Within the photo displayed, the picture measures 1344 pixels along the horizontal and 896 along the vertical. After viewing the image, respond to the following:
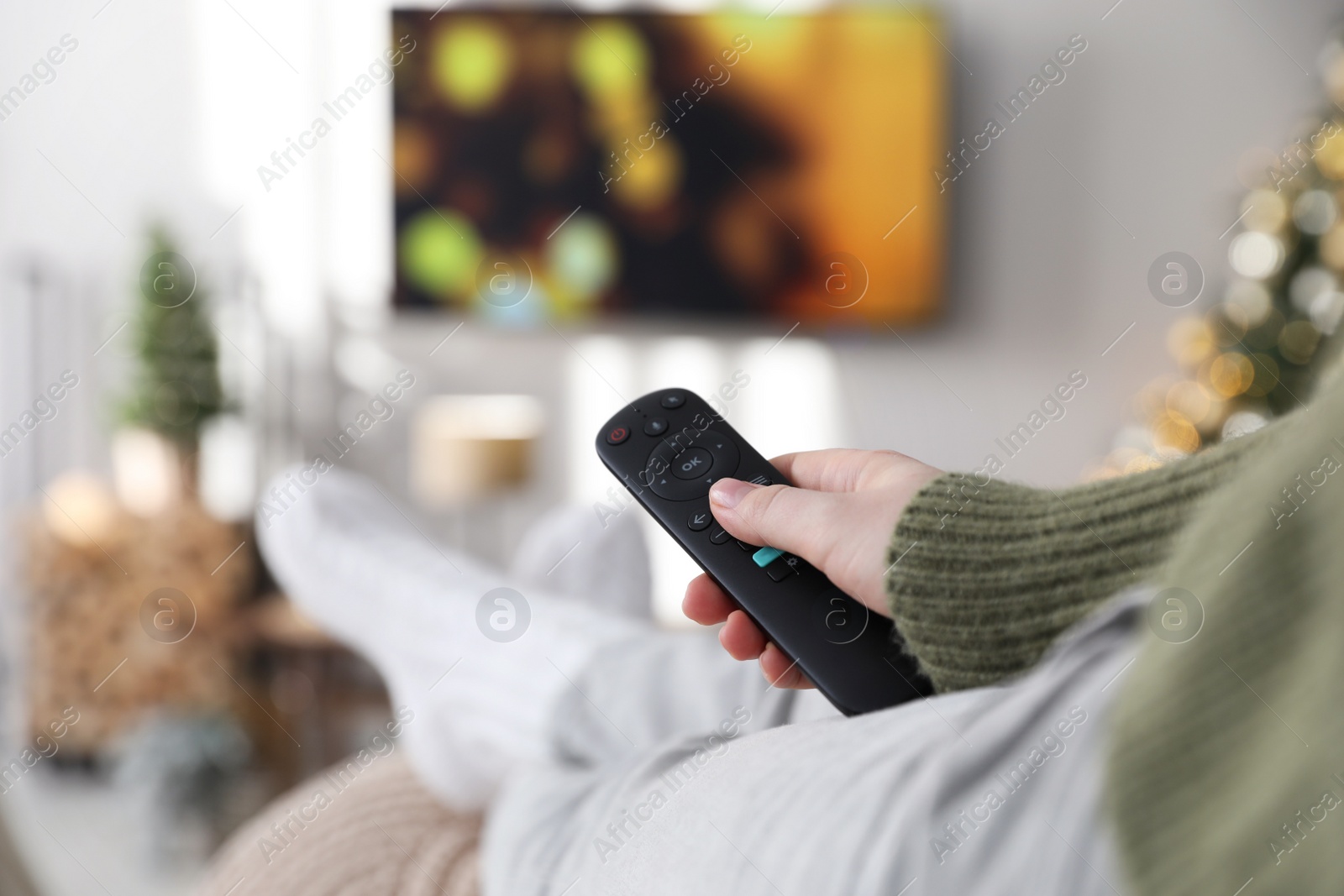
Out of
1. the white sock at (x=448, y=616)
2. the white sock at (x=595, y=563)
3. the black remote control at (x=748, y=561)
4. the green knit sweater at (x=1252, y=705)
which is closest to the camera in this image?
the green knit sweater at (x=1252, y=705)

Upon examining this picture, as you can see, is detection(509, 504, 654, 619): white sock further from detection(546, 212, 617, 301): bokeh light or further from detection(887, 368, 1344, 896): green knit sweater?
detection(546, 212, 617, 301): bokeh light

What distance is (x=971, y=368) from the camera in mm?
2328

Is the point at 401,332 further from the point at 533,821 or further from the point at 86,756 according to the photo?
the point at 533,821

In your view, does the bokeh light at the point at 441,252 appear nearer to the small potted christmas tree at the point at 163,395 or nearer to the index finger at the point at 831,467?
the small potted christmas tree at the point at 163,395

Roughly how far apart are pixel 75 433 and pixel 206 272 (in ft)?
1.70

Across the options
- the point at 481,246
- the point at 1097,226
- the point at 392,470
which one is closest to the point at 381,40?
the point at 481,246

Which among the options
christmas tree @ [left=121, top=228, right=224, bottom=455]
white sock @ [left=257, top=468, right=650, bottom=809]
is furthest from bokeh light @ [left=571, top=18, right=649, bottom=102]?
white sock @ [left=257, top=468, right=650, bottom=809]

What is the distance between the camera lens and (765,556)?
0.41m

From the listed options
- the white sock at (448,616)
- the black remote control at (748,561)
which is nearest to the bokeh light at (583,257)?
the white sock at (448,616)

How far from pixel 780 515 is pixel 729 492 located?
1.4 inches

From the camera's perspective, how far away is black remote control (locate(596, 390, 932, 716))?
36 cm

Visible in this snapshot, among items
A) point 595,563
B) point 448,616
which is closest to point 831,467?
point 448,616

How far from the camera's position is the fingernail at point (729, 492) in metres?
0.42

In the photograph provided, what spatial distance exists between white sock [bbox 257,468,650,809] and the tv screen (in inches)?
52.9
